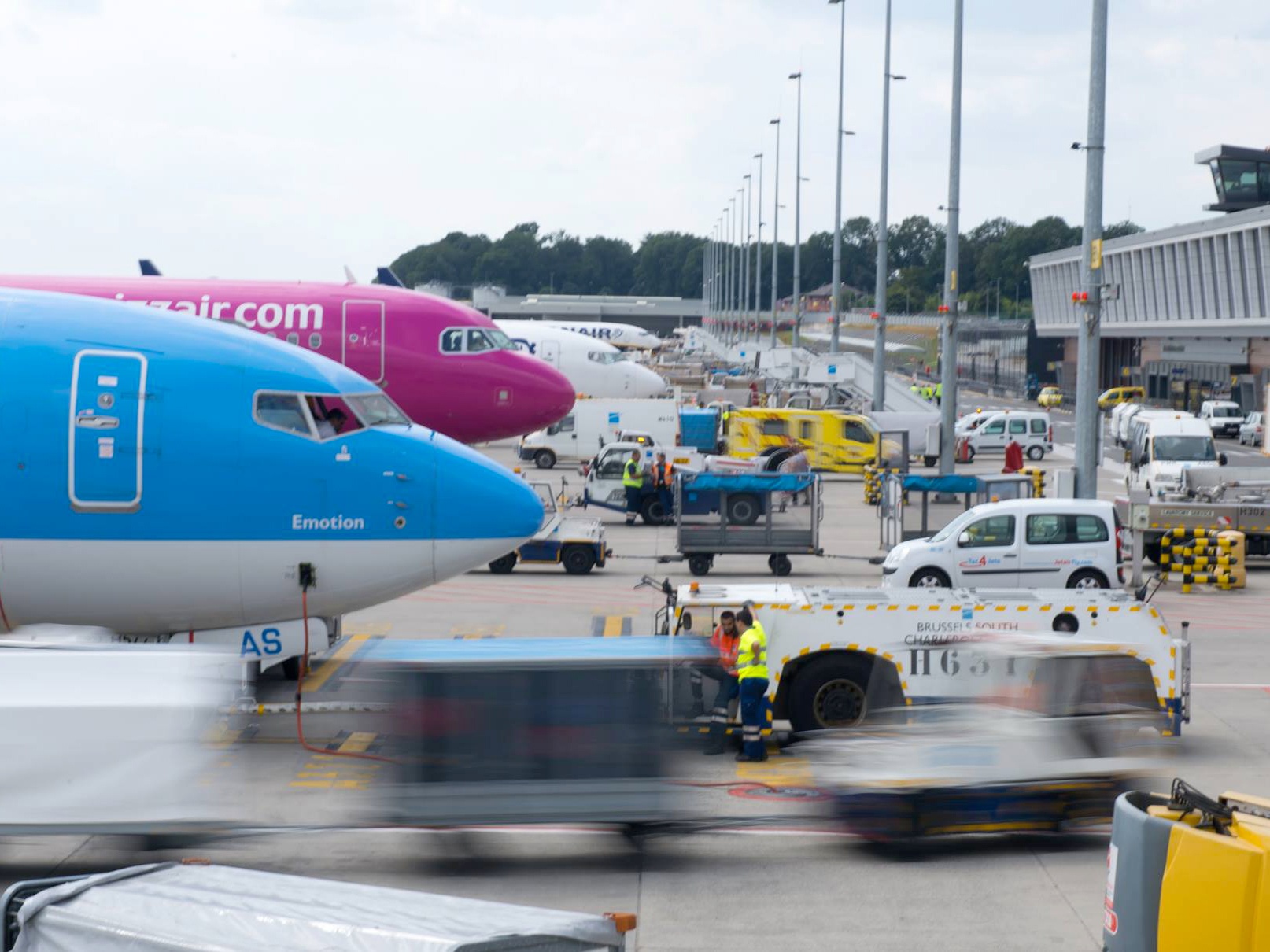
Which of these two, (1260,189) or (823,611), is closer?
(823,611)

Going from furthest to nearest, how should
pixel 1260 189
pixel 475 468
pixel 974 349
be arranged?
pixel 974 349 → pixel 1260 189 → pixel 475 468

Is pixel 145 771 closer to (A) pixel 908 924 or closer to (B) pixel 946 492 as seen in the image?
(A) pixel 908 924

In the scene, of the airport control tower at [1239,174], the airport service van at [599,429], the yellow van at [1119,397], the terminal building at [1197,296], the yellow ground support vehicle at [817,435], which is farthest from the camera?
the yellow van at [1119,397]

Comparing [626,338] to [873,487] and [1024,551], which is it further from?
[1024,551]

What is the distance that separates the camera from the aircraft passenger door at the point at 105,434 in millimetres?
14891

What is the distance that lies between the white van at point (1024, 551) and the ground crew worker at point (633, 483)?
41.9 feet

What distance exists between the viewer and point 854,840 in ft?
45.0

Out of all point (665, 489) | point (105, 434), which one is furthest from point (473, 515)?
point (665, 489)

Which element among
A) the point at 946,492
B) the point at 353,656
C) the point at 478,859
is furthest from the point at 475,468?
the point at 946,492

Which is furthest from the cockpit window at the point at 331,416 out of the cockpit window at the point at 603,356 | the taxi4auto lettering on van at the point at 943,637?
the cockpit window at the point at 603,356

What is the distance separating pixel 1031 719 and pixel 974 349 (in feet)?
431

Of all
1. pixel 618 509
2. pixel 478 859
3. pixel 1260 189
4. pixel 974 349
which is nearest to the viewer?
pixel 478 859

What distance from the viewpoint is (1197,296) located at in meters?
89.9

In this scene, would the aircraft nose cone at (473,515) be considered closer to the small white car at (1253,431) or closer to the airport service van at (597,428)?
the airport service van at (597,428)
